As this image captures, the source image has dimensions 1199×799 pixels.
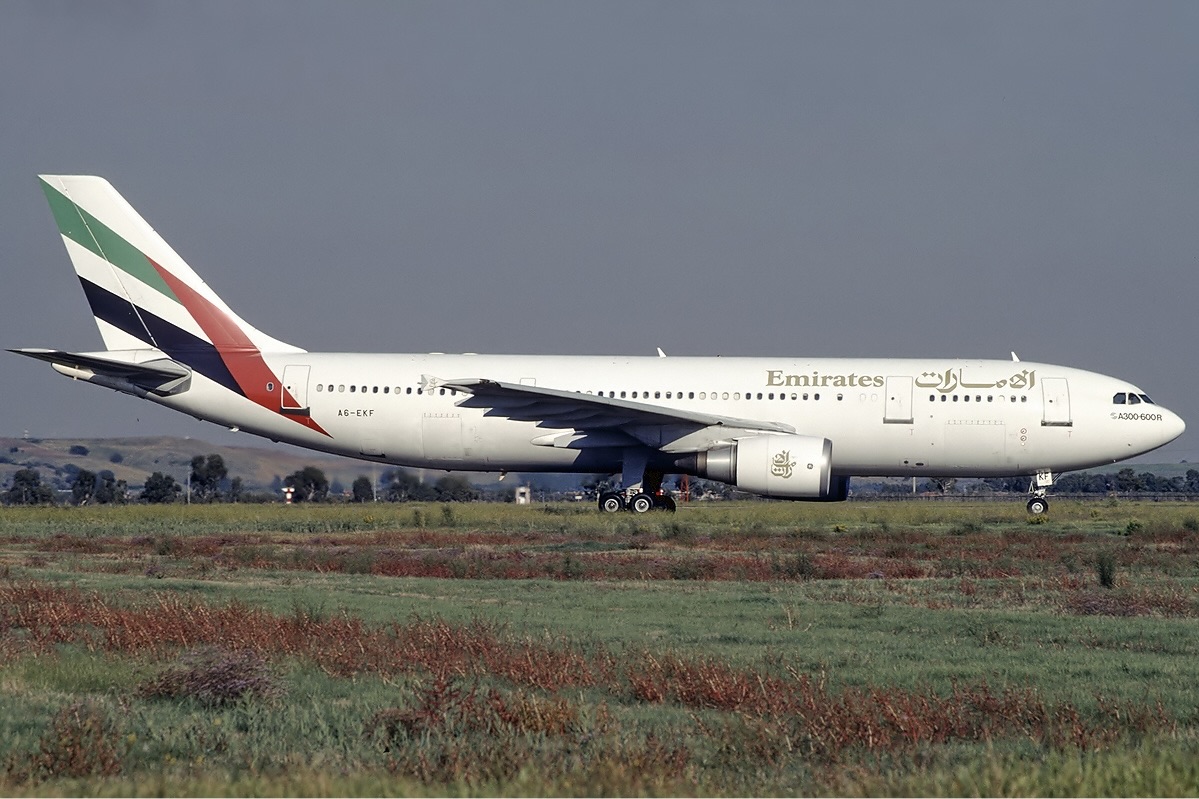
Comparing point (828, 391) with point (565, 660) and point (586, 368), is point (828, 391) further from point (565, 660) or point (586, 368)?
point (565, 660)

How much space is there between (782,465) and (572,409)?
16.0 ft

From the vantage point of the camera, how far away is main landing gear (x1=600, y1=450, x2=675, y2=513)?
1234 inches

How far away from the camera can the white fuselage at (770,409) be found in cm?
3098

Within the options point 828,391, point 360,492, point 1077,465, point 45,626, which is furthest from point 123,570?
Answer: point 360,492

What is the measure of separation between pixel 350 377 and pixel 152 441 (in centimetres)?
3482

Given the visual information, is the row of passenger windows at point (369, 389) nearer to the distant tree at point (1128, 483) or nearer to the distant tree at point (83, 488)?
the distant tree at point (83, 488)

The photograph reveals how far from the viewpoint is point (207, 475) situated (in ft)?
186

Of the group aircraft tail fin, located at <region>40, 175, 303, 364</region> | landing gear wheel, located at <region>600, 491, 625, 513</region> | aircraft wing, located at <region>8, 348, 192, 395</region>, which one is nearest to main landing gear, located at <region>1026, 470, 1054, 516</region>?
landing gear wheel, located at <region>600, 491, 625, 513</region>

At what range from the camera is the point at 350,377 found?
3161 centimetres

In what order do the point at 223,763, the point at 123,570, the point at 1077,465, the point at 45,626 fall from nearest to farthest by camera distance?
the point at 223,763 < the point at 45,626 < the point at 123,570 < the point at 1077,465

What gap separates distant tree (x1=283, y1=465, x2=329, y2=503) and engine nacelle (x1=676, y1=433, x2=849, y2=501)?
60.0ft

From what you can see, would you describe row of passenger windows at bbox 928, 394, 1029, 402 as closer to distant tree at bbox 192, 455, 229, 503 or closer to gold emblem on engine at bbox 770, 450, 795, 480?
gold emblem on engine at bbox 770, 450, 795, 480

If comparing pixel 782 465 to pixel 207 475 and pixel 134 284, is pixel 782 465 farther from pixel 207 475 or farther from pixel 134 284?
pixel 207 475

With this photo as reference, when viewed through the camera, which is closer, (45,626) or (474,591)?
(45,626)
